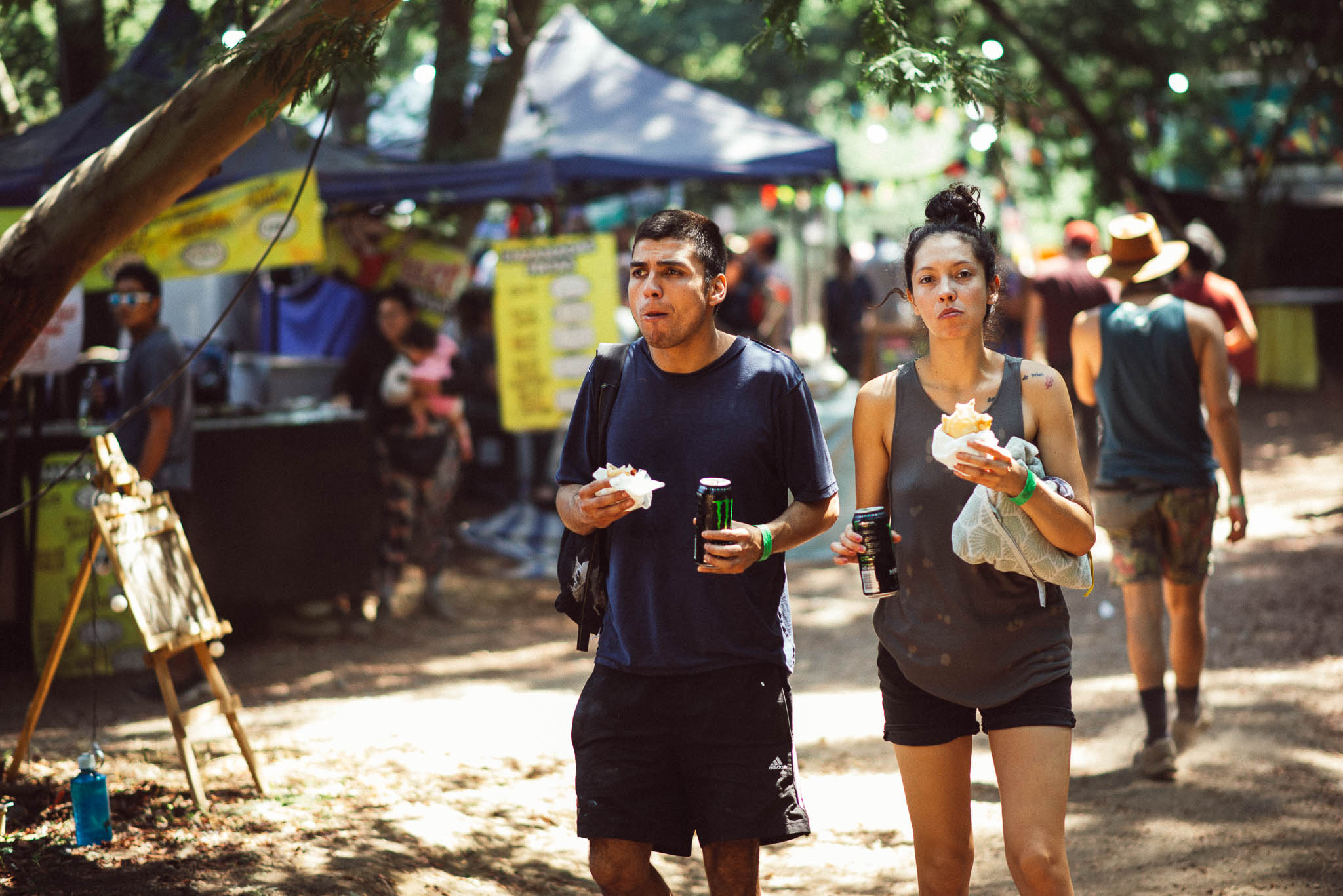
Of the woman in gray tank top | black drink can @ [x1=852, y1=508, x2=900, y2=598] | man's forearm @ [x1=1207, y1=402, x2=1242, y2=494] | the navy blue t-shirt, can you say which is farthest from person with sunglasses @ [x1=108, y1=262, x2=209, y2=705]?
man's forearm @ [x1=1207, y1=402, x2=1242, y2=494]

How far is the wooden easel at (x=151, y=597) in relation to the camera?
4.84 meters

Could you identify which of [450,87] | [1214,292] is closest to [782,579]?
[1214,292]

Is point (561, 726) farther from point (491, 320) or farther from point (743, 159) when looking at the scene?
point (491, 320)

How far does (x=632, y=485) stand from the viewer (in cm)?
295

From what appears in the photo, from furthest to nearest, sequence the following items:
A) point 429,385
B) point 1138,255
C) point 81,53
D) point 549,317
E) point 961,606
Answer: point 81,53 → point 549,317 → point 429,385 → point 1138,255 → point 961,606

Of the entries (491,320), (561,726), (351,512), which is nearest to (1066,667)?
(561,726)

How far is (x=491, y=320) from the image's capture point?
→ 460 inches

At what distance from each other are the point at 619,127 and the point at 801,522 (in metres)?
7.50

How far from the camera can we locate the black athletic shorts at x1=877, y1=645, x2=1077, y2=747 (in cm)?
303

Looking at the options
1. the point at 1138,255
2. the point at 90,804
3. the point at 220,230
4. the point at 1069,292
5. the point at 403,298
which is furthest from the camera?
the point at 1069,292

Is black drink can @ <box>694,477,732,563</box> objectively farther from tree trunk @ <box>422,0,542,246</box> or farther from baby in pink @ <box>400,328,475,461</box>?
tree trunk @ <box>422,0,542,246</box>

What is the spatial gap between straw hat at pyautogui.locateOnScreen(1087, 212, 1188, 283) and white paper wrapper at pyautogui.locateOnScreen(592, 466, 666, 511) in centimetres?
324

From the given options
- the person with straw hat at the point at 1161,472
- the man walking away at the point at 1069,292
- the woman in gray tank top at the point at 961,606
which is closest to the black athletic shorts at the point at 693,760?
the woman in gray tank top at the point at 961,606

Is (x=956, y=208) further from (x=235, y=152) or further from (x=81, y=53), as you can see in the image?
(x=81, y=53)
